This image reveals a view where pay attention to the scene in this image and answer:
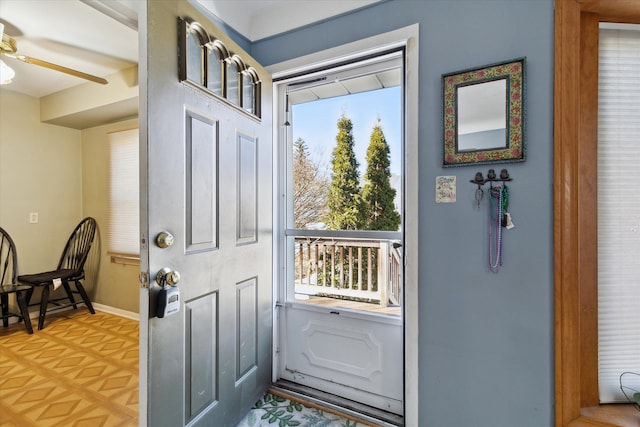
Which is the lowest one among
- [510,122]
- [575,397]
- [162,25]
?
[575,397]

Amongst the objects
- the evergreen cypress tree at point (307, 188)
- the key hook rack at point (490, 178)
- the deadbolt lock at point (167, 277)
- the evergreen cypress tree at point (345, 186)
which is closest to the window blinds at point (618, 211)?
the key hook rack at point (490, 178)

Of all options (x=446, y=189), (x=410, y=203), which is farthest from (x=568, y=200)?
(x=410, y=203)

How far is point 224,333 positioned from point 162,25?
134 centimetres

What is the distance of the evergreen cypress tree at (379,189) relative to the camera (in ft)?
5.33

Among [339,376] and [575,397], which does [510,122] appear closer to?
[575,397]

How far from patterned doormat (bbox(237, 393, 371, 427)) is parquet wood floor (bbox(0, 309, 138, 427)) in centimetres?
72

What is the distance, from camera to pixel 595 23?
47.5 inches

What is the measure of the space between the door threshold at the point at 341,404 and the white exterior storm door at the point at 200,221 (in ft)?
0.64

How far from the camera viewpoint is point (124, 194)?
3.17 meters

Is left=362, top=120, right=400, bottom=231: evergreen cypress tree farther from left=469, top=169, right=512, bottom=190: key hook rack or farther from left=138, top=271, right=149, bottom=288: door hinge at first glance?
left=138, top=271, right=149, bottom=288: door hinge

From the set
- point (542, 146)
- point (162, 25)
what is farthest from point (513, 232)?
point (162, 25)

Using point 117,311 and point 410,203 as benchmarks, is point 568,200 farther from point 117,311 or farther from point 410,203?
point 117,311

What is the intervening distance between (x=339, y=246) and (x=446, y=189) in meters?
0.73

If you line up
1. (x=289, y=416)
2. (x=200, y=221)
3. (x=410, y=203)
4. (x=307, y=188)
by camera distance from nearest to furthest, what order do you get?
(x=200, y=221), (x=410, y=203), (x=289, y=416), (x=307, y=188)
